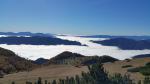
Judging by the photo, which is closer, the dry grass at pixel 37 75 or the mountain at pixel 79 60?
the dry grass at pixel 37 75

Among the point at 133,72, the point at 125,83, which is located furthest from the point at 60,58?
the point at 125,83

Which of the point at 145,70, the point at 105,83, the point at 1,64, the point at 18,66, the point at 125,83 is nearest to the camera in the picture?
the point at 105,83

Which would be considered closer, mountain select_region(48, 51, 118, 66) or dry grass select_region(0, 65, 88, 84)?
dry grass select_region(0, 65, 88, 84)

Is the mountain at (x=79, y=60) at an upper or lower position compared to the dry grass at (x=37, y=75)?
lower

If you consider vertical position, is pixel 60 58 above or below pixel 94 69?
below

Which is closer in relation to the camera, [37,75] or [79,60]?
[37,75]

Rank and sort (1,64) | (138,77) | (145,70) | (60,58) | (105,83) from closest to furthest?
(105,83), (138,77), (145,70), (1,64), (60,58)

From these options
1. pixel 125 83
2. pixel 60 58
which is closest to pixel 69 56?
pixel 60 58

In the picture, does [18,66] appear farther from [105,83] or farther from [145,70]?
[105,83]

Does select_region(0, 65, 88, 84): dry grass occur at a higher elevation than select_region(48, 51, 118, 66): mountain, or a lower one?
higher

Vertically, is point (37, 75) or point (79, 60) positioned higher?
point (37, 75)

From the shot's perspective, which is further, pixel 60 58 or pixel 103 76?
pixel 60 58
